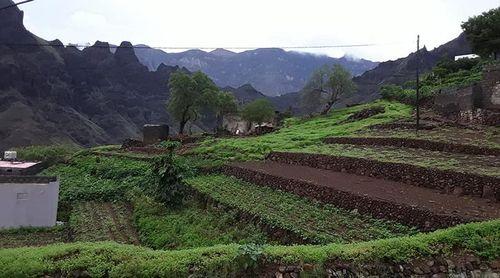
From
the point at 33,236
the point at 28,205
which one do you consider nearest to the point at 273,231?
the point at 33,236

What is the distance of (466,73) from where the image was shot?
39406 mm

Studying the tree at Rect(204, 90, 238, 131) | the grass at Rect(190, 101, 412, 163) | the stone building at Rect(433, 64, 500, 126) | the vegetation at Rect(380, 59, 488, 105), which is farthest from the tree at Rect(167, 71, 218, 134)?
the stone building at Rect(433, 64, 500, 126)

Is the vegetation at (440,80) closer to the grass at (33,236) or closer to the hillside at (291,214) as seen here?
the hillside at (291,214)

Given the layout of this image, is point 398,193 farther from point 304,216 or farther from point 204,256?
→ point 204,256

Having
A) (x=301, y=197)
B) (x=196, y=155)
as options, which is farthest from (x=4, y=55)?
(x=301, y=197)

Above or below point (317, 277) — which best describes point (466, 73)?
above

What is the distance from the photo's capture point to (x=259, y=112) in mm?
52562

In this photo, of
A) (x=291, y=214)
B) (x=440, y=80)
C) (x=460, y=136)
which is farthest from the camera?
(x=440, y=80)

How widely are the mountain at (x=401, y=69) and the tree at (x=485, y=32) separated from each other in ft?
111

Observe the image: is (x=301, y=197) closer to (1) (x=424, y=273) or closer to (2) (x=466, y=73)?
(1) (x=424, y=273)

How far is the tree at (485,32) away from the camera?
1629 inches

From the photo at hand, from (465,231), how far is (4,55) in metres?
90.1

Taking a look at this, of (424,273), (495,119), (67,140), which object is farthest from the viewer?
(67,140)

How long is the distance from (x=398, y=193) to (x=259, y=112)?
37903 millimetres
